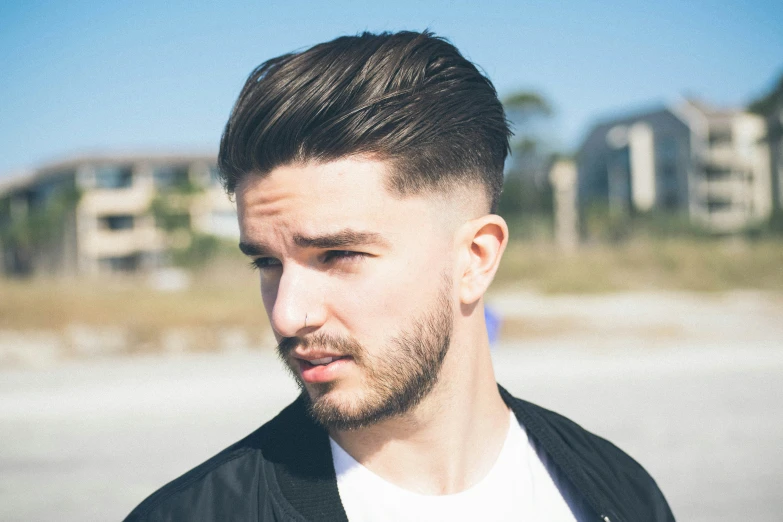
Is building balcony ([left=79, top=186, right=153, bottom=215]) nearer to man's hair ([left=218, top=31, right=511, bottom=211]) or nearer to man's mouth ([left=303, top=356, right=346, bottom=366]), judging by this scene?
man's hair ([left=218, top=31, right=511, bottom=211])

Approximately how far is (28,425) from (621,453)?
7.86m

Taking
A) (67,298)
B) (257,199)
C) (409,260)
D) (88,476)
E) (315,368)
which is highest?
(67,298)

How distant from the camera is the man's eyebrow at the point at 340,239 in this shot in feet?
4.91

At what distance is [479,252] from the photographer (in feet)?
5.82

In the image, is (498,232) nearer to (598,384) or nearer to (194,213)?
(598,384)

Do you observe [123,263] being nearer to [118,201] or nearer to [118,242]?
[118,242]

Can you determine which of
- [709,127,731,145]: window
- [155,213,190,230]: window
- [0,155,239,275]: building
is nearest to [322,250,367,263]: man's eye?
[155,213,190,230]: window

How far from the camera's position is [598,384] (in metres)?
9.63

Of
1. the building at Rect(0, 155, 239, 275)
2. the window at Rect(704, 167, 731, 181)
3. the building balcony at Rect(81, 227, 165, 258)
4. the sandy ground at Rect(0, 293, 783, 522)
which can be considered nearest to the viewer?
the sandy ground at Rect(0, 293, 783, 522)

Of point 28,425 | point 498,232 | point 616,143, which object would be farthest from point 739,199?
point 498,232

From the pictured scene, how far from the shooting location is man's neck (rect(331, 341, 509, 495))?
65.1 inches

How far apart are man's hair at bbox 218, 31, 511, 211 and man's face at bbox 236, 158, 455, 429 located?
0.05 meters

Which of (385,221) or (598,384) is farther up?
(385,221)

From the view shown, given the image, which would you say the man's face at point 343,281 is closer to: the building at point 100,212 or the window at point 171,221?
the window at point 171,221
